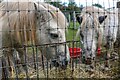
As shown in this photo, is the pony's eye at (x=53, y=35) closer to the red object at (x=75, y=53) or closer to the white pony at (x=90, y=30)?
the red object at (x=75, y=53)

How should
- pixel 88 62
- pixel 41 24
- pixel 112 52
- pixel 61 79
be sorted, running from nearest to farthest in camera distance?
pixel 61 79 → pixel 41 24 → pixel 88 62 → pixel 112 52

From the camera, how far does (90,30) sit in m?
5.64

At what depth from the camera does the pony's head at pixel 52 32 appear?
4324 mm

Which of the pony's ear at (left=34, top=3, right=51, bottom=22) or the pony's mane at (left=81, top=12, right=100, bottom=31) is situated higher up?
the pony's ear at (left=34, top=3, right=51, bottom=22)

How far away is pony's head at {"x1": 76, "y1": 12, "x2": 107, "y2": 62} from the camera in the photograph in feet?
17.9

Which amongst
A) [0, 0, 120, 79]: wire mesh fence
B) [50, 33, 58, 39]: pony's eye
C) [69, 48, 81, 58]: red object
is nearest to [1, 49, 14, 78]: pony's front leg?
[0, 0, 120, 79]: wire mesh fence

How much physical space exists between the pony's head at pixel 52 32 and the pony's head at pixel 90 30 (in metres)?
1.05

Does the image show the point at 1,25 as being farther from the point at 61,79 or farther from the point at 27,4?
the point at 61,79

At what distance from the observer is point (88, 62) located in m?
5.11

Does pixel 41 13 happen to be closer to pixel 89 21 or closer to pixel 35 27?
pixel 35 27

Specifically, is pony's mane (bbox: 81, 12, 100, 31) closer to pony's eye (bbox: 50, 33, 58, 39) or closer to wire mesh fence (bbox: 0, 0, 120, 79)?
wire mesh fence (bbox: 0, 0, 120, 79)

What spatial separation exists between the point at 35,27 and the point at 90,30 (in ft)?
4.80

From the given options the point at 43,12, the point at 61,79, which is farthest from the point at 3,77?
the point at 43,12

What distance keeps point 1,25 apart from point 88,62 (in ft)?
5.38
